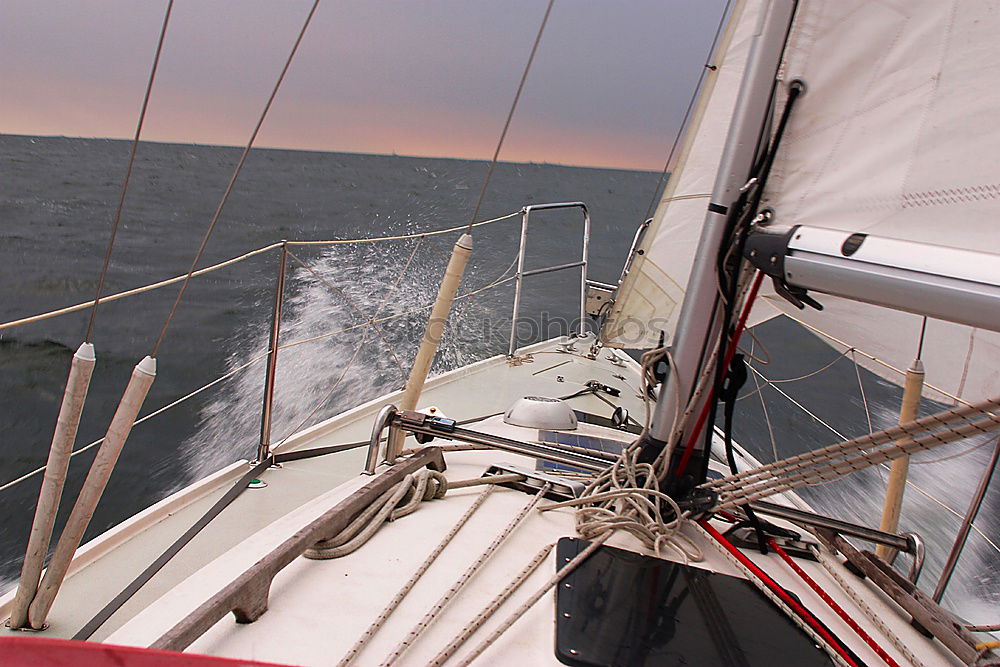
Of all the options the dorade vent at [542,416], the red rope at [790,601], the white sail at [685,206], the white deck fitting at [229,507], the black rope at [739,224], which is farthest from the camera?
the dorade vent at [542,416]

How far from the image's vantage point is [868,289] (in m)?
0.78

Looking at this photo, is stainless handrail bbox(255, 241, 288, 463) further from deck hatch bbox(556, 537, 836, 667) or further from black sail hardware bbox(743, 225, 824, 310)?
black sail hardware bbox(743, 225, 824, 310)

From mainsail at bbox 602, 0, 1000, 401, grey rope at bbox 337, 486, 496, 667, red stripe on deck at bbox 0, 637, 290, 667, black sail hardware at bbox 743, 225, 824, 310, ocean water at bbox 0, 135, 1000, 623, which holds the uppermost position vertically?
mainsail at bbox 602, 0, 1000, 401

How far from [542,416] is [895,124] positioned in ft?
4.26

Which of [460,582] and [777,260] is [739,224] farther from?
[460,582]

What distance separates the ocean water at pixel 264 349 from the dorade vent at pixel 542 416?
1.79 feet

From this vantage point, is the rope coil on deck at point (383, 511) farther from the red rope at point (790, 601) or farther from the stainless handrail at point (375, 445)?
the red rope at point (790, 601)

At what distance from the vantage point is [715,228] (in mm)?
1105

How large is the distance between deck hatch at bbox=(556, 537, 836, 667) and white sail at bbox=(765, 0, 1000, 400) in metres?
0.60

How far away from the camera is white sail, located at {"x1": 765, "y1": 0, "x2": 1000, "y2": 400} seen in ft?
2.76

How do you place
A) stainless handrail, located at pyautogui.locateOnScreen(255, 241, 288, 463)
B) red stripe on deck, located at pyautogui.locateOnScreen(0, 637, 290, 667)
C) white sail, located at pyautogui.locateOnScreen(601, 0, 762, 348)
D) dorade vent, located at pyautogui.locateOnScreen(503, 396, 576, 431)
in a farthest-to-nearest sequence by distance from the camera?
dorade vent, located at pyautogui.locateOnScreen(503, 396, 576, 431) < stainless handrail, located at pyautogui.locateOnScreen(255, 241, 288, 463) < white sail, located at pyautogui.locateOnScreen(601, 0, 762, 348) < red stripe on deck, located at pyautogui.locateOnScreen(0, 637, 290, 667)

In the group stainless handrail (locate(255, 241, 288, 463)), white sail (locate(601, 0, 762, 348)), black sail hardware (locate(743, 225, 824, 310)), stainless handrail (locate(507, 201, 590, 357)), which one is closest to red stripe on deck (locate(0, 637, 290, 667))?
black sail hardware (locate(743, 225, 824, 310))

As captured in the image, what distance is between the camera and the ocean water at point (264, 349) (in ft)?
9.70

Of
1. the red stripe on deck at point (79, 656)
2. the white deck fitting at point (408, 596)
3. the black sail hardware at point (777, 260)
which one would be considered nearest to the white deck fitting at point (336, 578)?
the white deck fitting at point (408, 596)
